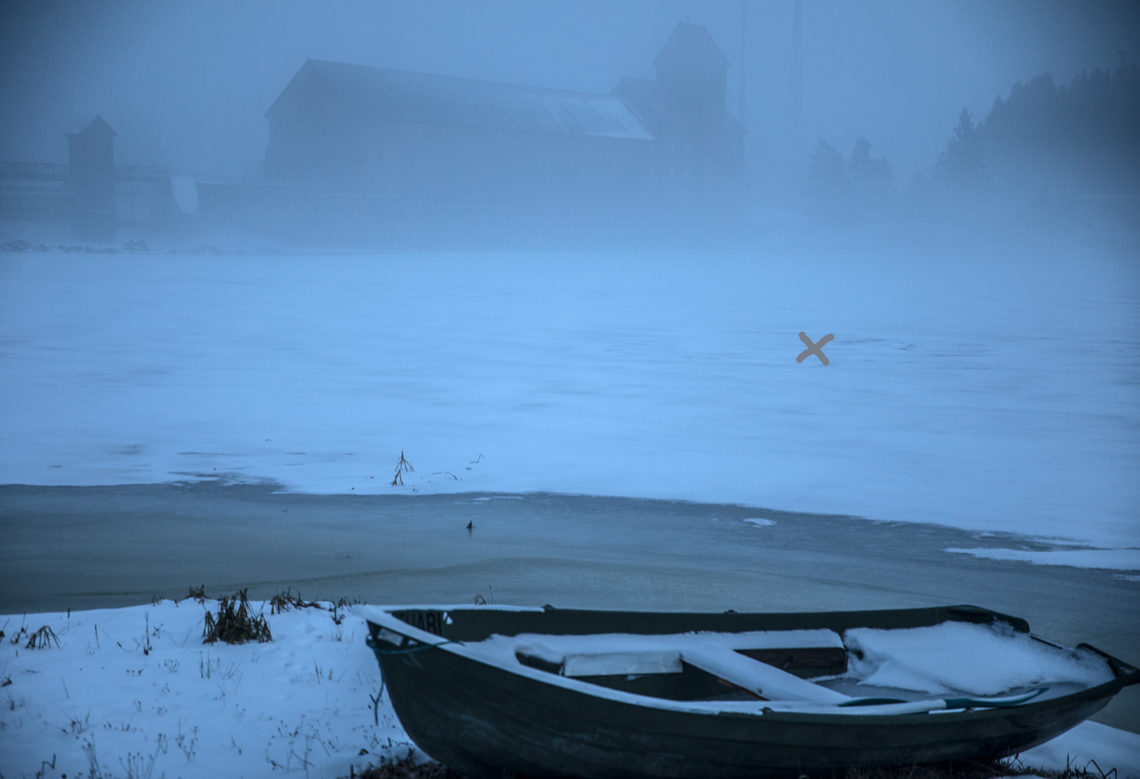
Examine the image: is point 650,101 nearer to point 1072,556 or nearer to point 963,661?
point 1072,556

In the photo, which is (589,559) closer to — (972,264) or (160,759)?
(160,759)

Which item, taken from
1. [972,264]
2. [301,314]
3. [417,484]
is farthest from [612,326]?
[972,264]

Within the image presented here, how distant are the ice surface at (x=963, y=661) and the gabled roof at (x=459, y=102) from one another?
62.3m

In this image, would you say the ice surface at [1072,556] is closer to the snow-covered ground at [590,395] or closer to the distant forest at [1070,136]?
the snow-covered ground at [590,395]

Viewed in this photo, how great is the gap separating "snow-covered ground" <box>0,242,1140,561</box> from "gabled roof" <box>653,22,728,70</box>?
177 ft

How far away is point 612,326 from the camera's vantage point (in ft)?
84.5

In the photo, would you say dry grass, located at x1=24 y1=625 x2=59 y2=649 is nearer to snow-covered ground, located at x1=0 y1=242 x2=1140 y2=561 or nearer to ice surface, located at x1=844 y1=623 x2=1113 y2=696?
ice surface, located at x1=844 y1=623 x2=1113 y2=696

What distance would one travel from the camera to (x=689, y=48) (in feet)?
273

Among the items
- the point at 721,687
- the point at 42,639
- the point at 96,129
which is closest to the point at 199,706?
the point at 42,639

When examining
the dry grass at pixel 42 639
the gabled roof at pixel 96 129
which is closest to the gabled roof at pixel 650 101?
the gabled roof at pixel 96 129

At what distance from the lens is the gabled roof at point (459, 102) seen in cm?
6319

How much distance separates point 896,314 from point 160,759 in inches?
1123

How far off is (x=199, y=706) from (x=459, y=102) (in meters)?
68.1

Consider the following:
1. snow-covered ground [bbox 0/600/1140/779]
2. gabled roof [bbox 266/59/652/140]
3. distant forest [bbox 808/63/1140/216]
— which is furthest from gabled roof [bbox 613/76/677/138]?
snow-covered ground [bbox 0/600/1140/779]
